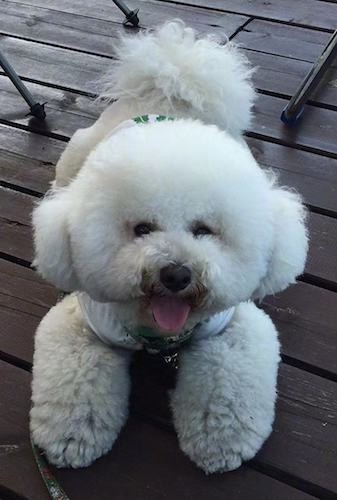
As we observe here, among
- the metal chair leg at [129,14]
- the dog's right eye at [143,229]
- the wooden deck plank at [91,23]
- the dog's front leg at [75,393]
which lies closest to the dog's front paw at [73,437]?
the dog's front leg at [75,393]

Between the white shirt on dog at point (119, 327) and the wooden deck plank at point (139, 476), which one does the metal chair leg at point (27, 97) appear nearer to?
the white shirt on dog at point (119, 327)

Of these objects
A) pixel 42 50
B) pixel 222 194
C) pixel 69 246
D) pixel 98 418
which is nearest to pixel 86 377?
pixel 98 418

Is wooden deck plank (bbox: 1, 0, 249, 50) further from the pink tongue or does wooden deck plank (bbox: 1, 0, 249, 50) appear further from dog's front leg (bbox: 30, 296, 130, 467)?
the pink tongue

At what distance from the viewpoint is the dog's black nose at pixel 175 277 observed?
2.86 feet

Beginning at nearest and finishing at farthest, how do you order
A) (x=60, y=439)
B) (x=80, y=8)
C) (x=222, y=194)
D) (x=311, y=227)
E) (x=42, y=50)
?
(x=222, y=194)
(x=60, y=439)
(x=311, y=227)
(x=42, y=50)
(x=80, y=8)

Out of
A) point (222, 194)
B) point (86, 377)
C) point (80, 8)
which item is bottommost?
point (86, 377)

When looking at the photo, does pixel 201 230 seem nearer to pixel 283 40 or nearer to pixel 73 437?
pixel 73 437

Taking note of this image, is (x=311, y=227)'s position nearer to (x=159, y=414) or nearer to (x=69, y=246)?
(x=159, y=414)

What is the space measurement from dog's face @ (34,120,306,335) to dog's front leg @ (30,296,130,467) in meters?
0.20

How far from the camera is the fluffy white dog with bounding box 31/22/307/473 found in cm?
90

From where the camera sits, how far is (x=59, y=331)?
46.6 inches

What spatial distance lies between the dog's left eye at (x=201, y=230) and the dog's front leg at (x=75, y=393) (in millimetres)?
342

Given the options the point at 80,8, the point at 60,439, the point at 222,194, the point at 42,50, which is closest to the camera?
the point at 222,194

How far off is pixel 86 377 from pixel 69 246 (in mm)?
277
